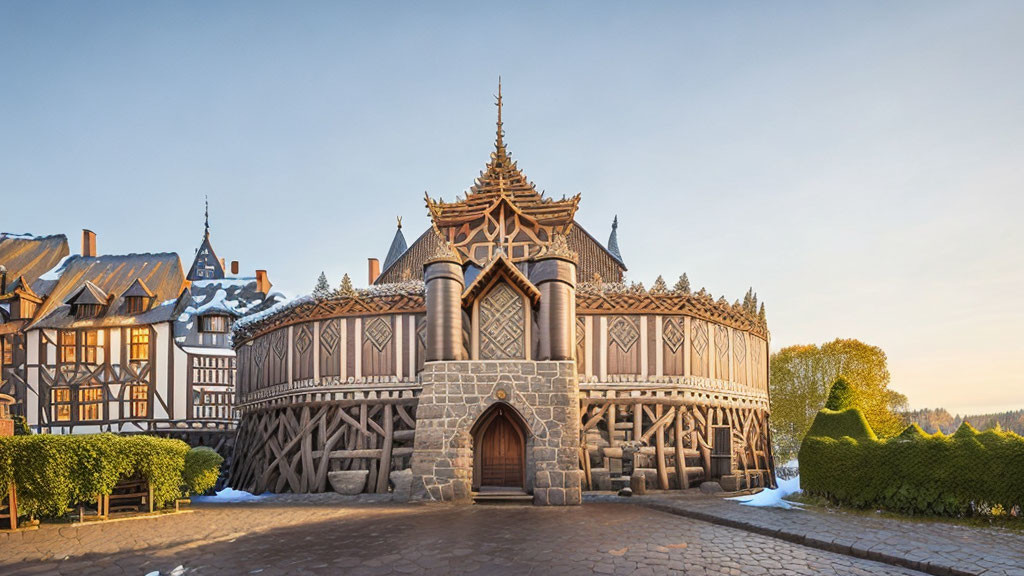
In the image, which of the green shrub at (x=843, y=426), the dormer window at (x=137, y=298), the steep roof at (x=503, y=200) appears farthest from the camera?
the dormer window at (x=137, y=298)

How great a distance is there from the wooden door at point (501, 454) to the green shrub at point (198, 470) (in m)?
6.41

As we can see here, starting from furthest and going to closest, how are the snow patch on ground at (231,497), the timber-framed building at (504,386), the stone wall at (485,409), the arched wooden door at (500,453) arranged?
the snow patch on ground at (231,497) → the arched wooden door at (500,453) → the timber-framed building at (504,386) → the stone wall at (485,409)

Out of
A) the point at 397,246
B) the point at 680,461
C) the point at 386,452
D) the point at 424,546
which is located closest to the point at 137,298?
the point at 397,246

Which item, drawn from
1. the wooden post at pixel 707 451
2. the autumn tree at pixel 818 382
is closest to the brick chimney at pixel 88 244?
the wooden post at pixel 707 451

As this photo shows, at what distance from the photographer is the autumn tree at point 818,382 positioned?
36219 mm

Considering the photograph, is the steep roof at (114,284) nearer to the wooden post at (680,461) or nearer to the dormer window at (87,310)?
the dormer window at (87,310)

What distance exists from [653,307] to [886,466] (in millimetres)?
7233

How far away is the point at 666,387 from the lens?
58.3 ft

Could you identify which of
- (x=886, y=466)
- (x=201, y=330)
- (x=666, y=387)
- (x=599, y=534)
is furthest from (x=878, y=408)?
(x=201, y=330)

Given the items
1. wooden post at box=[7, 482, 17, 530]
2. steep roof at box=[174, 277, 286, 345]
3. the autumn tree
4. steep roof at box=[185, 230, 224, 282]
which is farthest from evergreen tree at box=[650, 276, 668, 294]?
steep roof at box=[185, 230, 224, 282]

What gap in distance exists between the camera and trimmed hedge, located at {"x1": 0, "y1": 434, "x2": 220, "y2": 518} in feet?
37.8

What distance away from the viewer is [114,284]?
1230 inches

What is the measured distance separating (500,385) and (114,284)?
24.8 meters

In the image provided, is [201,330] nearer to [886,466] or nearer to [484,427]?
[484,427]
